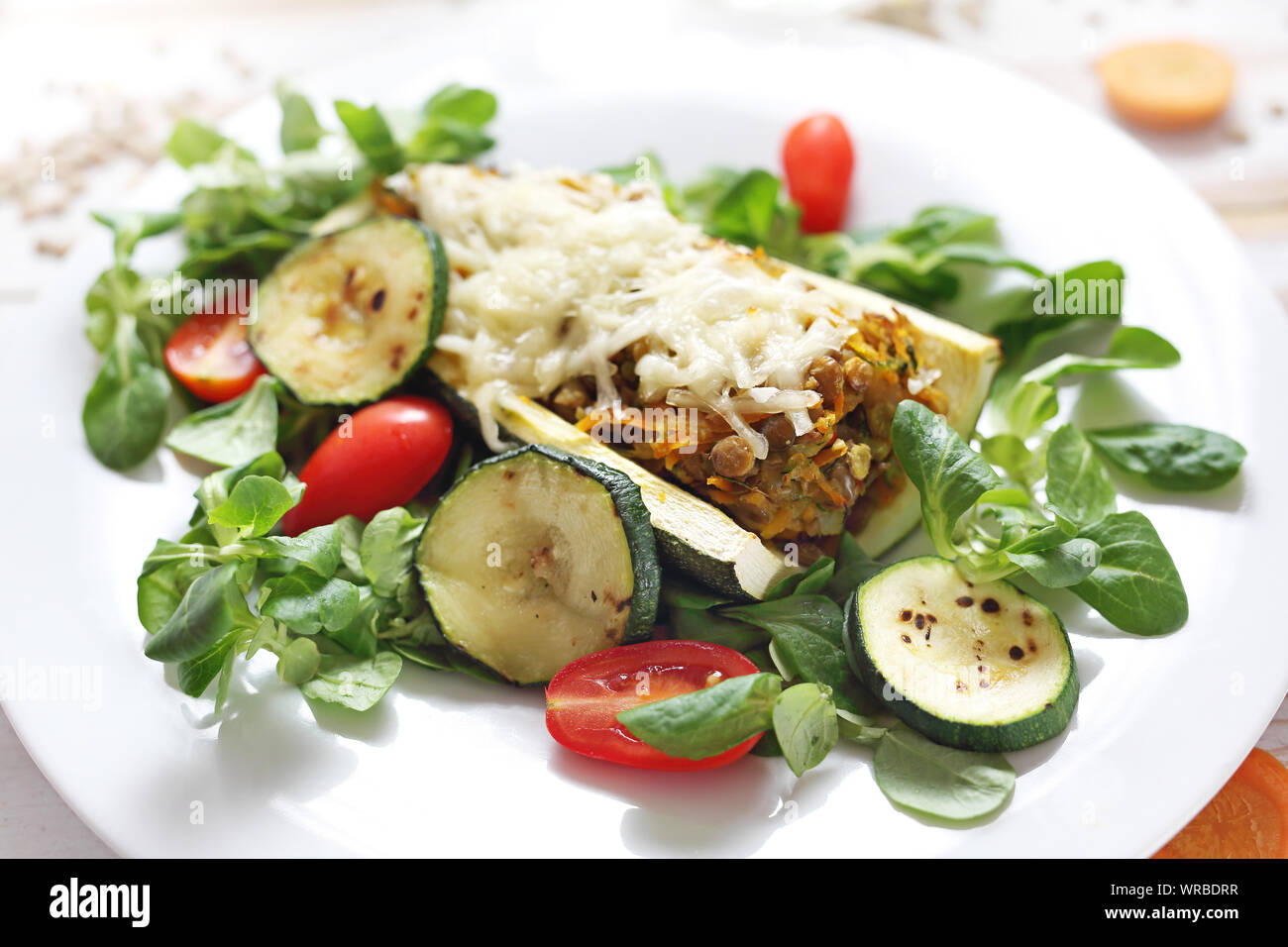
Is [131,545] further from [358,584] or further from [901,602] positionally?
[901,602]

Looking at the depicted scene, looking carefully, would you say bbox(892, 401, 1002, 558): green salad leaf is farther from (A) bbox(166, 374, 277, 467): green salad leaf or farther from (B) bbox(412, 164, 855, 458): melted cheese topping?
(A) bbox(166, 374, 277, 467): green salad leaf

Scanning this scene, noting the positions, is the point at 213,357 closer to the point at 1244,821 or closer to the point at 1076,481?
the point at 1076,481

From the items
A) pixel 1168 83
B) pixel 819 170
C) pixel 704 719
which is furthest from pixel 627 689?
pixel 1168 83

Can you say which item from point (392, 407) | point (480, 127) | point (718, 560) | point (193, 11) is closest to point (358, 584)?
point (392, 407)

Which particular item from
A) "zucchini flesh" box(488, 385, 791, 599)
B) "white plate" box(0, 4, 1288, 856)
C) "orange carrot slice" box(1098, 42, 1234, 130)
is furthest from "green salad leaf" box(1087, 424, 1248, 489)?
"orange carrot slice" box(1098, 42, 1234, 130)

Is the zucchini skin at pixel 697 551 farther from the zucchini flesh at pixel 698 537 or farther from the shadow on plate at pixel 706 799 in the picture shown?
the shadow on plate at pixel 706 799

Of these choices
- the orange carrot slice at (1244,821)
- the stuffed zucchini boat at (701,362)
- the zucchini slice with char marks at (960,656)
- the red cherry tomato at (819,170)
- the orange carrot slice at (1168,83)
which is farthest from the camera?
the orange carrot slice at (1168,83)

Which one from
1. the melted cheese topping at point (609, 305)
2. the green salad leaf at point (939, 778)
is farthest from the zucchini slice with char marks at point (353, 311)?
the green salad leaf at point (939, 778)

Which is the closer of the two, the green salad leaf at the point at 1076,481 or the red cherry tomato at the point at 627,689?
the red cherry tomato at the point at 627,689
